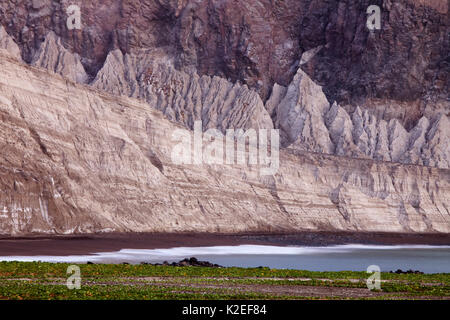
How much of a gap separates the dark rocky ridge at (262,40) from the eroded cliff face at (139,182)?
51.2 meters

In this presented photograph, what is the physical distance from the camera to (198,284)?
78.3 ft

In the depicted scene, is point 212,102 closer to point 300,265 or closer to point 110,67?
point 110,67

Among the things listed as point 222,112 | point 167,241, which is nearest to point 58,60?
point 222,112

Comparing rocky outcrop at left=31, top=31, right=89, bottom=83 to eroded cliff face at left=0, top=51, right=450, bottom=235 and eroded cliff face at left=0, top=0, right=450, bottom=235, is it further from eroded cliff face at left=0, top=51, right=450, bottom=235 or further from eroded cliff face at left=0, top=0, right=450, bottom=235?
eroded cliff face at left=0, top=51, right=450, bottom=235

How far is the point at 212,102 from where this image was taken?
134 meters

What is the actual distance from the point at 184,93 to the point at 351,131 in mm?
31307

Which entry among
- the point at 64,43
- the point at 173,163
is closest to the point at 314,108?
the point at 64,43

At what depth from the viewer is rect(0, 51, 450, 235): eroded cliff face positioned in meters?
50.8

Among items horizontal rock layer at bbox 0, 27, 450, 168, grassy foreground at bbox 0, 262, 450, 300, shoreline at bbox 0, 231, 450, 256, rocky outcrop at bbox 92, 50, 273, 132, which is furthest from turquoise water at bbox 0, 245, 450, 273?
rocky outcrop at bbox 92, 50, 273, 132

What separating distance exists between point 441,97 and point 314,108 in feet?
99.1

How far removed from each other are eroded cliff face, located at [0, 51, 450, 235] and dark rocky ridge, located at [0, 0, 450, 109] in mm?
51160

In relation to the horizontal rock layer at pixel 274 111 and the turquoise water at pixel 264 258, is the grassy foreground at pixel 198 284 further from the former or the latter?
the horizontal rock layer at pixel 274 111

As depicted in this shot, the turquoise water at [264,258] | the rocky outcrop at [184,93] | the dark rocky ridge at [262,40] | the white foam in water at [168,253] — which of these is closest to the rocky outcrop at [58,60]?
the rocky outcrop at [184,93]

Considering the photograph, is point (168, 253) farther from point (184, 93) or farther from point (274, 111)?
point (274, 111)
